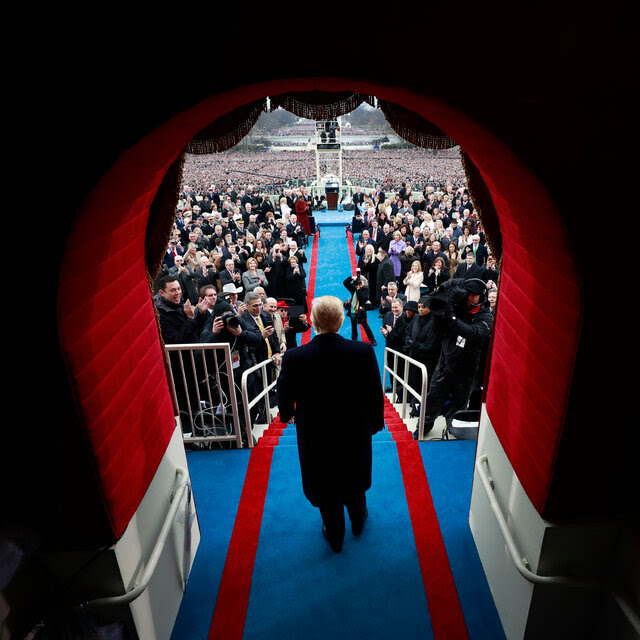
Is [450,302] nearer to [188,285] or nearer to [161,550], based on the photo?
[161,550]

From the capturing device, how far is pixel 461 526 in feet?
10.5

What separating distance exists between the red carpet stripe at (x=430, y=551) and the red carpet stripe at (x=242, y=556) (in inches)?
44.6

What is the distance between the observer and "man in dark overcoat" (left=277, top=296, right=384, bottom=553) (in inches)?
97.4

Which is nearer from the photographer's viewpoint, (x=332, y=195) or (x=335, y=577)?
(x=335, y=577)

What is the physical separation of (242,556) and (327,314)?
184cm

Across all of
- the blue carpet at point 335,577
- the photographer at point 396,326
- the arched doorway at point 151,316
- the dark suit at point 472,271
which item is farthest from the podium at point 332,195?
the arched doorway at point 151,316

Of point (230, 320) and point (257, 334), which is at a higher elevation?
point (230, 320)

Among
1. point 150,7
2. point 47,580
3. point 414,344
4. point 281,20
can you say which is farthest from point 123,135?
point 414,344

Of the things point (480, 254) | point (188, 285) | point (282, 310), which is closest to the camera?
point (282, 310)

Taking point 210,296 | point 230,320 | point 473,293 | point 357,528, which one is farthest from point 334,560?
point 210,296

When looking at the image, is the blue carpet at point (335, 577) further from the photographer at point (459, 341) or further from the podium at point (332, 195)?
the podium at point (332, 195)

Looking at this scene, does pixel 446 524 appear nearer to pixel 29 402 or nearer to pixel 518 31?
pixel 29 402

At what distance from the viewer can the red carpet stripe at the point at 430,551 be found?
260cm

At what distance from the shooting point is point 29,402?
1813mm
